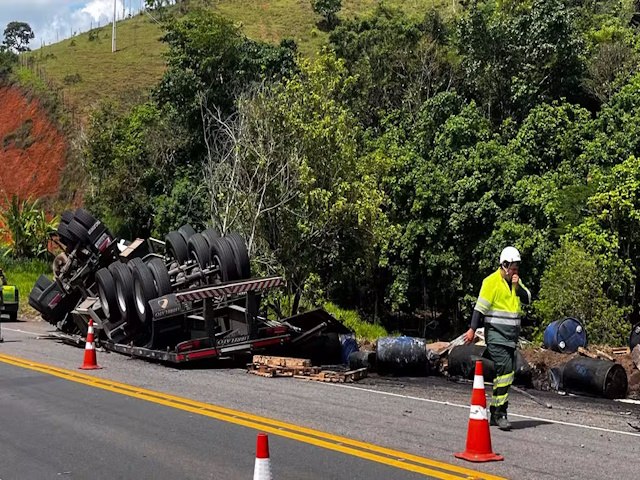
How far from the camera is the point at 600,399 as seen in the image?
1263cm

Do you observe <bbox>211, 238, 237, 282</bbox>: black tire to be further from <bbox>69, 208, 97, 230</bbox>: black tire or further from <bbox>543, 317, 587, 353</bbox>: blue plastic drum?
<bbox>543, 317, 587, 353</bbox>: blue plastic drum

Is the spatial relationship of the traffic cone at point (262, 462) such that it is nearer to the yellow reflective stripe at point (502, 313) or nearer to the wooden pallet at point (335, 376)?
the yellow reflective stripe at point (502, 313)

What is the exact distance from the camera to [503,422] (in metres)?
8.91

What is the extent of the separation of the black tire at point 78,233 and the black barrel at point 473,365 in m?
8.91

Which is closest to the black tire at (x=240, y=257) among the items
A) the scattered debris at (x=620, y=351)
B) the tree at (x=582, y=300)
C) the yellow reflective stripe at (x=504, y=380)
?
the scattered debris at (x=620, y=351)

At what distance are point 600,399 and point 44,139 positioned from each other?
178 ft

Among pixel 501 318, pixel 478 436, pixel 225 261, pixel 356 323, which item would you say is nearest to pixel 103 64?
pixel 356 323

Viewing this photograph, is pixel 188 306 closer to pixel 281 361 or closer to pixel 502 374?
pixel 281 361

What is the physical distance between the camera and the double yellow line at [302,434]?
6.96 metres

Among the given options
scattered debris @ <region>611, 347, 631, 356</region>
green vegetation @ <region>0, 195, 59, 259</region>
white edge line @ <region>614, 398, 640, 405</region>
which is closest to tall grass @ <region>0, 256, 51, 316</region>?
green vegetation @ <region>0, 195, 59, 259</region>

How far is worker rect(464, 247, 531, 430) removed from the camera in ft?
29.5

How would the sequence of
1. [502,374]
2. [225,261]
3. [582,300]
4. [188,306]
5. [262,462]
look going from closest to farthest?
[262,462], [502,374], [188,306], [225,261], [582,300]

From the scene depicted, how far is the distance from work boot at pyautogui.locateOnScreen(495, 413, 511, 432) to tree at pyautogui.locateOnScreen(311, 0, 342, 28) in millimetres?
72323

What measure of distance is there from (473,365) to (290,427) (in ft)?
20.7
